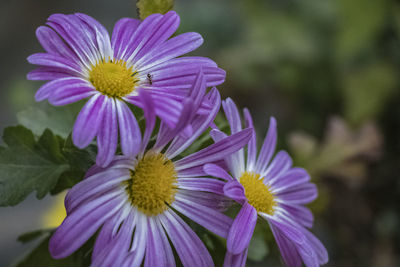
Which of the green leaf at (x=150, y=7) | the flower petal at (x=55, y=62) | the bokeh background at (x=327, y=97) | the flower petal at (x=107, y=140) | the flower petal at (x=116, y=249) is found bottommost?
the bokeh background at (x=327, y=97)

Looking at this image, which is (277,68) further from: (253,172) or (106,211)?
(106,211)

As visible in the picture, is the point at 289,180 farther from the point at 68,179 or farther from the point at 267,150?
the point at 68,179

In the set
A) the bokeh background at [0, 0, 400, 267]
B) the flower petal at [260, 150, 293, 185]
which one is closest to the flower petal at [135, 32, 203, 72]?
the flower petal at [260, 150, 293, 185]

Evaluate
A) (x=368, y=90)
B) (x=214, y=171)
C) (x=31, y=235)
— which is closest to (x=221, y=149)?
(x=214, y=171)

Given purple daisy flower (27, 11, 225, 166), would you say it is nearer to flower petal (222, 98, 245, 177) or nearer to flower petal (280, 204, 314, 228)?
flower petal (222, 98, 245, 177)

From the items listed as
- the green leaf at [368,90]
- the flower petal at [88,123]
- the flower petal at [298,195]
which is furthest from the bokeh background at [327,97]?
the flower petal at [88,123]

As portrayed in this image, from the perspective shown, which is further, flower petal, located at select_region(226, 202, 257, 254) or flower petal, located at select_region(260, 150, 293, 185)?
flower petal, located at select_region(260, 150, 293, 185)

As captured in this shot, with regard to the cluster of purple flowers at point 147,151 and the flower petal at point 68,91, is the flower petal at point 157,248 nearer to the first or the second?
the cluster of purple flowers at point 147,151

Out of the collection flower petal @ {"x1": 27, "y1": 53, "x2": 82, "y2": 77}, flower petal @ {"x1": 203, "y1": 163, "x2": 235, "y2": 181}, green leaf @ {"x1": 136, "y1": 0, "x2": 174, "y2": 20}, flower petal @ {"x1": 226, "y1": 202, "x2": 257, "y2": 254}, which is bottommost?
flower petal @ {"x1": 226, "y1": 202, "x2": 257, "y2": 254}
